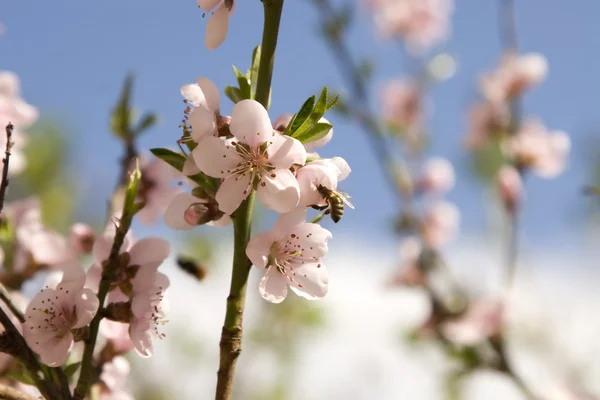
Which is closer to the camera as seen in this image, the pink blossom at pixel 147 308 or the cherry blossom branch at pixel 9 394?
the cherry blossom branch at pixel 9 394

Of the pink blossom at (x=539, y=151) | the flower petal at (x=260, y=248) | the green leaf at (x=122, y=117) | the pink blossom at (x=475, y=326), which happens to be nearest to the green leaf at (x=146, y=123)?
the green leaf at (x=122, y=117)

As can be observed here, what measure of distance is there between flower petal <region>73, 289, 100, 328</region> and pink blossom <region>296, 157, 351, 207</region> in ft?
0.81

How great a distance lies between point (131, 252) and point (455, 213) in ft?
8.32

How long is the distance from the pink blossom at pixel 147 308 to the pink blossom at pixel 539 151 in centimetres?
199

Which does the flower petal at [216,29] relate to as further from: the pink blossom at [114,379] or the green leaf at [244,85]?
the pink blossom at [114,379]

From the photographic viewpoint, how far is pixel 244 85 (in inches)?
26.7

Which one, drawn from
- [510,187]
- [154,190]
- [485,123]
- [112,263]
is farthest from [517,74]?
[112,263]

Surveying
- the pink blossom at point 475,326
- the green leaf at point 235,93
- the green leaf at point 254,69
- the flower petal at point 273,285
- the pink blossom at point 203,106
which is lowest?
the flower petal at point 273,285

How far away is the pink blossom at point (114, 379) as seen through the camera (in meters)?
0.84

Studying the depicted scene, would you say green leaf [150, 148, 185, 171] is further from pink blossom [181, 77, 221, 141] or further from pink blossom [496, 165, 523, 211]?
pink blossom [496, 165, 523, 211]

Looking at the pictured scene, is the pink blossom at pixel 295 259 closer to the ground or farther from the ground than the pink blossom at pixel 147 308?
farther from the ground

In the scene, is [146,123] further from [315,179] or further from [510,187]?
[510,187]

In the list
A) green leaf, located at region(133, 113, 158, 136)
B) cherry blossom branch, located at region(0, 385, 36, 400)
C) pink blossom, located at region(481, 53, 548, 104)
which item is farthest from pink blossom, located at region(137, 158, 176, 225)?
pink blossom, located at region(481, 53, 548, 104)

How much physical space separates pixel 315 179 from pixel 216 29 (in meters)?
0.21
